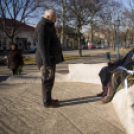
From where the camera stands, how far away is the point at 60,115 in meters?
2.57

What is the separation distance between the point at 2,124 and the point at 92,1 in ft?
49.7

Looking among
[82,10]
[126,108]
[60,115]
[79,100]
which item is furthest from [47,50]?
[82,10]

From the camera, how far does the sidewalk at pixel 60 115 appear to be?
2.14m

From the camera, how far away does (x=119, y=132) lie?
204 centimetres

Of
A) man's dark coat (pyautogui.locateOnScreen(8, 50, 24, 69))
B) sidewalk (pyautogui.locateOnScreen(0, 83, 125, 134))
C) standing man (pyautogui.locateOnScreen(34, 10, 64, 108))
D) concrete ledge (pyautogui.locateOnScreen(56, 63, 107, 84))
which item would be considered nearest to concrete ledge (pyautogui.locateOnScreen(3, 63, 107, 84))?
concrete ledge (pyautogui.locateOnScreen(56, 63, 107, 84))

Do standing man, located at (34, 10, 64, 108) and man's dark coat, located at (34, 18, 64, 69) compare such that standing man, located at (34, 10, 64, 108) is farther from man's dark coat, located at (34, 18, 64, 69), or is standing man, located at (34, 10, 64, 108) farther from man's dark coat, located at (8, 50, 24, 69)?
man's dark coat, located at (8, 50, 24, 69)

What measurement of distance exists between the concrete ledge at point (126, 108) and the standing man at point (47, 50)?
3.78ft

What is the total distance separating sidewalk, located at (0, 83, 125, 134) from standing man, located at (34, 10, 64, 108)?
12.3 inches

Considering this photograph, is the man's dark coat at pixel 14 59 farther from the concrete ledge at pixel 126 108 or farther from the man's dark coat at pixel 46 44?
the concrete ledge at pixel 126 108

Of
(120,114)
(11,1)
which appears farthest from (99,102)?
(11,1)

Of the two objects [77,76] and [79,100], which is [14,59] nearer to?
[77,76]

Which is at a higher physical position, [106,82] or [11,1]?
[11,1]

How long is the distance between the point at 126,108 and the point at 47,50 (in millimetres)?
1513

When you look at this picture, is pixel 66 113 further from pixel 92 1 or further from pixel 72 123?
pixel 92 1
